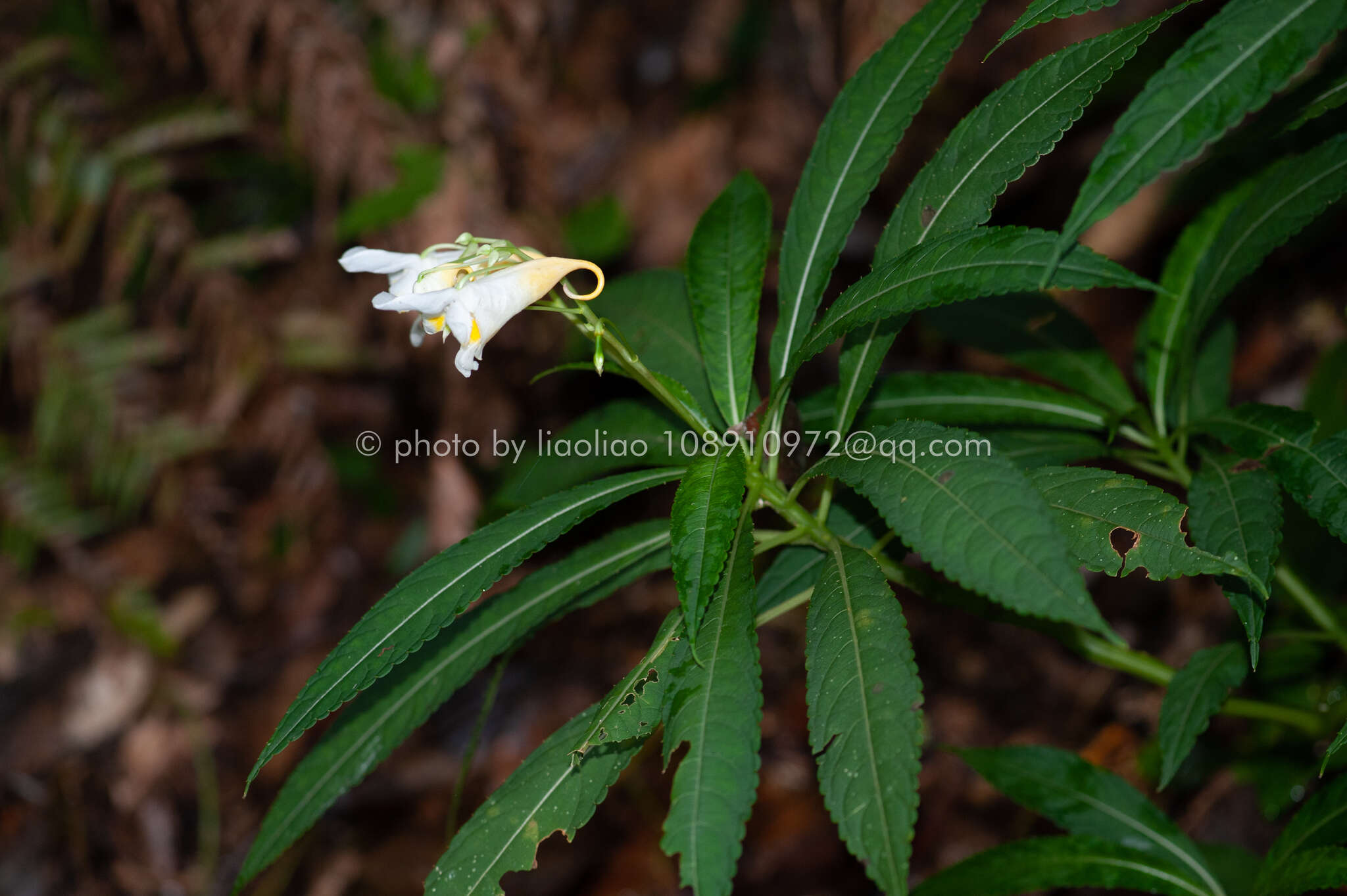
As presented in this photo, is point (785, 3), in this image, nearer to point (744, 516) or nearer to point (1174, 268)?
point (1174, 268)

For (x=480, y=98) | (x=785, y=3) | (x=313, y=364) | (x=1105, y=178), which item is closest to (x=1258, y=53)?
(x=1105, y=178)

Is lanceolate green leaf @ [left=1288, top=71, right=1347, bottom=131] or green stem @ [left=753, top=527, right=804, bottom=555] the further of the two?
green stem @ [left=753, top=527, right=804, bottom=555]

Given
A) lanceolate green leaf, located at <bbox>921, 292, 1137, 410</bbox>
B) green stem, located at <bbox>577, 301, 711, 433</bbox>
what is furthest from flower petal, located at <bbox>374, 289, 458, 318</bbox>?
lanceolate green leaf, located at <bbox>921, 292, 1137, 410</bbox>

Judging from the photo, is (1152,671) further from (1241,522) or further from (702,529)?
(702,529)

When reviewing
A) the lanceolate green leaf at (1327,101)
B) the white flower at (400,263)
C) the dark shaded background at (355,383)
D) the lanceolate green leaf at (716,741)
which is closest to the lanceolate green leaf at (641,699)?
the lanceolate green leaf at (716,741)

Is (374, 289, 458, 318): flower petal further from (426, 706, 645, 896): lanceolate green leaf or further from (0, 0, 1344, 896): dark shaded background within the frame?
(0, 0, 1344, 896): dark shaded background
